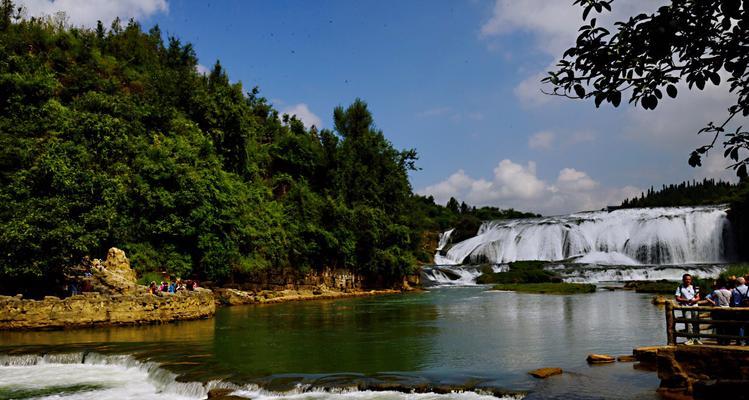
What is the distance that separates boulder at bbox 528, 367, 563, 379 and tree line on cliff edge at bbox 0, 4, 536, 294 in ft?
62.1

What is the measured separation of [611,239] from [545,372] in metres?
50.3

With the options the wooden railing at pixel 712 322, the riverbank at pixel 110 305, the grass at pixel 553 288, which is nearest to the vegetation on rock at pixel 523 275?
the grass at pixel 553 288

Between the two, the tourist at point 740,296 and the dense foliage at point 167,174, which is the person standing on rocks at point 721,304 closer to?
the tourist at point 740,296

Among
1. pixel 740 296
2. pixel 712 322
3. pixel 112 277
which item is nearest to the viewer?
pixel 712 322

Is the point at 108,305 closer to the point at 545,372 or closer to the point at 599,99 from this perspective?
the point at 545,372

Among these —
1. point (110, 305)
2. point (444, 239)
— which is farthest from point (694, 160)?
point (444, 239)

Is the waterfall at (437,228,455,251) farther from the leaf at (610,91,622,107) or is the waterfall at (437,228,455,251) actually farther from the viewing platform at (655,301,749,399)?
the leaf at (610,91,622,107)

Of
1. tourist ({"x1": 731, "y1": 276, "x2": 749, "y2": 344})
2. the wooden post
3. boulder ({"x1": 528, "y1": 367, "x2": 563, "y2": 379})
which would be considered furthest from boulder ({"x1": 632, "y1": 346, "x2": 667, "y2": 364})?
the wooden post

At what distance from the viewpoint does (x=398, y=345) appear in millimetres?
17844

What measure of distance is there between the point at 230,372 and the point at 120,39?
55378mm

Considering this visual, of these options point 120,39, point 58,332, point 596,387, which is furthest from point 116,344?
point 120,39

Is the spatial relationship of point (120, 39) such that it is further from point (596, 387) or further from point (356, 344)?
point (596, 387)

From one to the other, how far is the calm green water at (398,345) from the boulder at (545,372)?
238 mm

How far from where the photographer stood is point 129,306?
23531 millimetres
